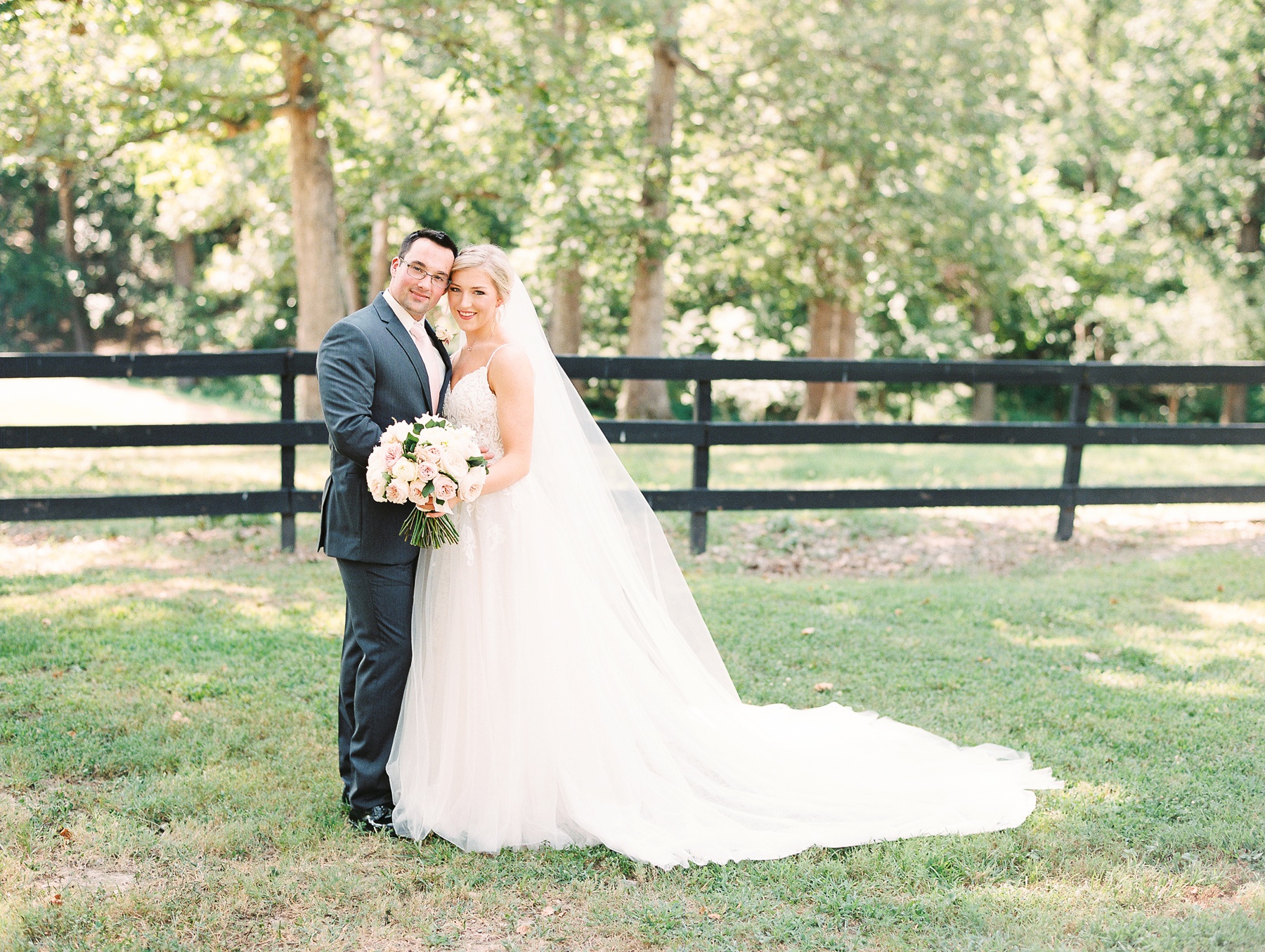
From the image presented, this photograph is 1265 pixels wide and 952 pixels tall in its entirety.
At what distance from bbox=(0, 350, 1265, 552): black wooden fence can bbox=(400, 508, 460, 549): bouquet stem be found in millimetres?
3675

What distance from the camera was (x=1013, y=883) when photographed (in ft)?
11.3

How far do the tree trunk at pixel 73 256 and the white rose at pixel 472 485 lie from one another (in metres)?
28.2

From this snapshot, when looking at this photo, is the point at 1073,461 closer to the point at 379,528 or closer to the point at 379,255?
the point at 379,528

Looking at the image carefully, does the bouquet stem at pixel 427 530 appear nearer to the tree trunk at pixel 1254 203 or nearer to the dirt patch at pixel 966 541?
the dirt patch at pixel 966 541

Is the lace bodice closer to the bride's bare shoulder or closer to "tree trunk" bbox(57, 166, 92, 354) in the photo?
the bride's bare shoulder

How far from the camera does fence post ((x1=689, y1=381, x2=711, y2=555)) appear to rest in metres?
7.74

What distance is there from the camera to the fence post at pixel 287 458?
23.9ft

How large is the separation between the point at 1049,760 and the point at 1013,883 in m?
1.11

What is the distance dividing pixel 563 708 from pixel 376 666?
27.7 inches

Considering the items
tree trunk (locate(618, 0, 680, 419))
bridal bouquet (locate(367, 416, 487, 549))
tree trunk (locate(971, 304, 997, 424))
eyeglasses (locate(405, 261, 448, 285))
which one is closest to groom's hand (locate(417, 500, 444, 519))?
bridal bouquet (locate(367, 416, 487, 549))

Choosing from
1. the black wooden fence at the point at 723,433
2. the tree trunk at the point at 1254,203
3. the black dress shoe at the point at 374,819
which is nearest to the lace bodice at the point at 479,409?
the black dress shoe at the point at 374,819

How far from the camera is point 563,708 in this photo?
3.88 metres

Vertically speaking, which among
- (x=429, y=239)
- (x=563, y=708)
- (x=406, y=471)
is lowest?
(x=563, y=708)

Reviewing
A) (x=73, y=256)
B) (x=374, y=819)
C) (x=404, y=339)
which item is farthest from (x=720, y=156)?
(x=73, y=256)
